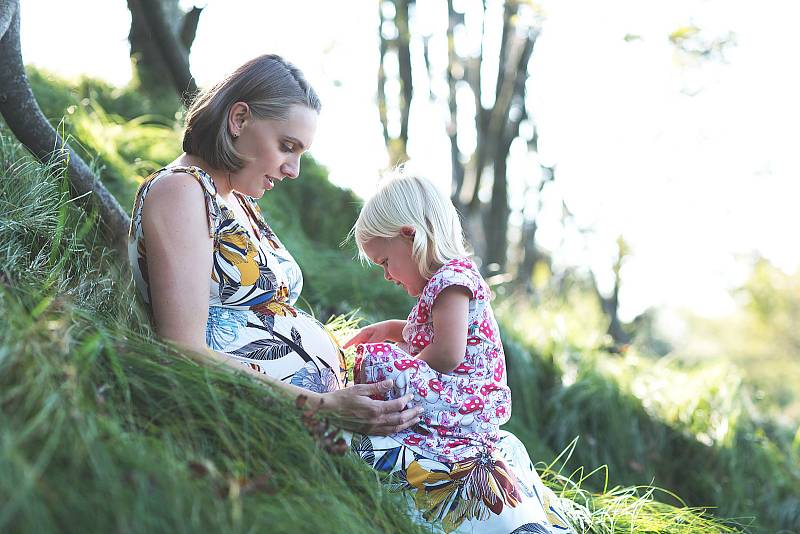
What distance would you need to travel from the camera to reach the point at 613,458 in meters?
4.87

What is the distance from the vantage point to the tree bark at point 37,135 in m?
2.85

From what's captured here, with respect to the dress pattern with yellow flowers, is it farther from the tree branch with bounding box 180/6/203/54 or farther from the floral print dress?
the tree branch with bounding box 180/6/203/54

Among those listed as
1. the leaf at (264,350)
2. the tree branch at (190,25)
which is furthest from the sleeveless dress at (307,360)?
the tree branch at (190,25)

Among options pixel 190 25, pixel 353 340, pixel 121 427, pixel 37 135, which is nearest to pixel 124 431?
pixel 121 427

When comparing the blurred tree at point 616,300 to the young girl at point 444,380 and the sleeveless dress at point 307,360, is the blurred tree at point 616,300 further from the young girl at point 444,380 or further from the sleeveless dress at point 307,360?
the sleeveless dress at point 307,360

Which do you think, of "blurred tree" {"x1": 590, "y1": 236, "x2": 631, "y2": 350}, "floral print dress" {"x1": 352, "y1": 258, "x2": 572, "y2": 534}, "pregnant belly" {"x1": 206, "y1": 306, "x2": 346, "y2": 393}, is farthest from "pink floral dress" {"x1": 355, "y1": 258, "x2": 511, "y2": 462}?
"blurred tree" {"x1": 590, "y1": 236, "x2": 631, "y2": 350}

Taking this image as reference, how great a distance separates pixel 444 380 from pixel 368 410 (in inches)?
10.7

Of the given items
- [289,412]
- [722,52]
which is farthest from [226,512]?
[722,52]

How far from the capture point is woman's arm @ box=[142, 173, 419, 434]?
89.4 inches

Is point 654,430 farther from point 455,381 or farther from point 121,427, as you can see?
point 121,427

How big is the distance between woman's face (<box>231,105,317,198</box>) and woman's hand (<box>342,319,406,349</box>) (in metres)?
0.67

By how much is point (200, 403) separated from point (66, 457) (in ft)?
1.48

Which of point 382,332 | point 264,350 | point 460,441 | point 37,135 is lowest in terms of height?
point 460,441

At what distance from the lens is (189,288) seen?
2.29m
